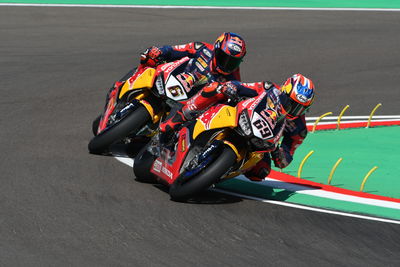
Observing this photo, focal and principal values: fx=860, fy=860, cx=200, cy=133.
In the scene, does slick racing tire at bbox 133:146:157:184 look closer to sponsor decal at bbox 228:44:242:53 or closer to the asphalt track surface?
the asphalt track surface

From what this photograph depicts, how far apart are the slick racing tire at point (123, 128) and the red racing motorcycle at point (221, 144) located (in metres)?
1.28

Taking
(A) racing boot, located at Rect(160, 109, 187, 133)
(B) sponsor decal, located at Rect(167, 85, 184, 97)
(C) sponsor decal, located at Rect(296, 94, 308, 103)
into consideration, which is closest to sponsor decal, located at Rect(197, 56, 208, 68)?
(B) sponsor decal, located at Rect(167, 85, 184, 97)

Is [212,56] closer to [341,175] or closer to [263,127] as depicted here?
[263,127]

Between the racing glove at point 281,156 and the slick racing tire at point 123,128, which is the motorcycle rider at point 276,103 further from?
the slick racing tire at point 123,128

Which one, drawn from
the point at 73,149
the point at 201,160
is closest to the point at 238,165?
the point at 201,160

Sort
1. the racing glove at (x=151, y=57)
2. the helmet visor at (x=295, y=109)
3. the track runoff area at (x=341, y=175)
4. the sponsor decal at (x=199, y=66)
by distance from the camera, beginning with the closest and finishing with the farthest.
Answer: the helmet visor at (x=295, y=109)
the track runoff area at (x=341, y=175)
the sponsor decal at (x=199, y=66)
the racing glove at (x=151, y=57)

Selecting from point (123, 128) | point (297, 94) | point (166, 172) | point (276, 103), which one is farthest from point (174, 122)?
point (297, 94)

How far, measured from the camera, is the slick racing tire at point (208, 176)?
328 inches

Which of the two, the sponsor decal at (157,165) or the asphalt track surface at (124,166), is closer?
the asphalt track surface at (124,166)

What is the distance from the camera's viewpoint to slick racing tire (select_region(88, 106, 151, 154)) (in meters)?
10.2

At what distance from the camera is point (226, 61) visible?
9852mm

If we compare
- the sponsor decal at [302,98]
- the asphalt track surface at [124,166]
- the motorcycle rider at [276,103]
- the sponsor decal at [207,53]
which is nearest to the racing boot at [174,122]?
the motorcycle rider at [276,103]

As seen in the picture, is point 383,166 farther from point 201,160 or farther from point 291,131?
point 201,160

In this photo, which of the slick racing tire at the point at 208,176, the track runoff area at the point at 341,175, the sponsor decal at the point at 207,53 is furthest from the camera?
the sponsor decal at the point at 207,53
